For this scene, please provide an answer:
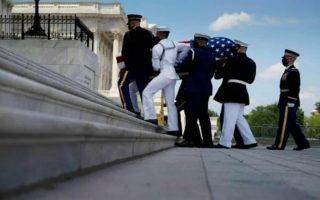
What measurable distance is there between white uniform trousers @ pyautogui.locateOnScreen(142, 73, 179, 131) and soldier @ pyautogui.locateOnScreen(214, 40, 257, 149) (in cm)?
106

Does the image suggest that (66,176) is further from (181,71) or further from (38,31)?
(38,31)

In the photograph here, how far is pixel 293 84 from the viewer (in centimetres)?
1143

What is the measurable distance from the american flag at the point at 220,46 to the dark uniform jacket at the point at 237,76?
90 cm

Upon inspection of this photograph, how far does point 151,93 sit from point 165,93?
594mm

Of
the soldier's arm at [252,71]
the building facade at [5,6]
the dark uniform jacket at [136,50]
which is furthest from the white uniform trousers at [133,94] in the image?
the building facade at [5,6]

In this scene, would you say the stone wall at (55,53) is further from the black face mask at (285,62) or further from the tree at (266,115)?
the tree at (266,115)

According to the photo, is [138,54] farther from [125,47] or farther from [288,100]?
[288,100]

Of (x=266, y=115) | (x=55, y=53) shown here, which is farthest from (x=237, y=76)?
(x=266, y=115)

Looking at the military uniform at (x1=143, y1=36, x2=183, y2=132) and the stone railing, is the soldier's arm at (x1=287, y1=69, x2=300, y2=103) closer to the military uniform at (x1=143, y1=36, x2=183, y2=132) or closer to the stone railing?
the military uniform at (x1=143, y1=36, x2=183, y2=132)

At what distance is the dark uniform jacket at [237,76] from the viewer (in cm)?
1114

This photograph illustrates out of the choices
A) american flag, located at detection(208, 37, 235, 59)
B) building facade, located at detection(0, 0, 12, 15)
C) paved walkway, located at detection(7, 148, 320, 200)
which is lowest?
paved walkway, located at detection(7, 148, 320, 200)

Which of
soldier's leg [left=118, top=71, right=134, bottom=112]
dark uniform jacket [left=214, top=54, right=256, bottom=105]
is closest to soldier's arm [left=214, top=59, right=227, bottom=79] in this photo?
dark uniform jacket [left=214, top=54, right=256, bottom=105]

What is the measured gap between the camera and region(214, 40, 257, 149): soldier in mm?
11172

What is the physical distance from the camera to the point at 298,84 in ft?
37.8
